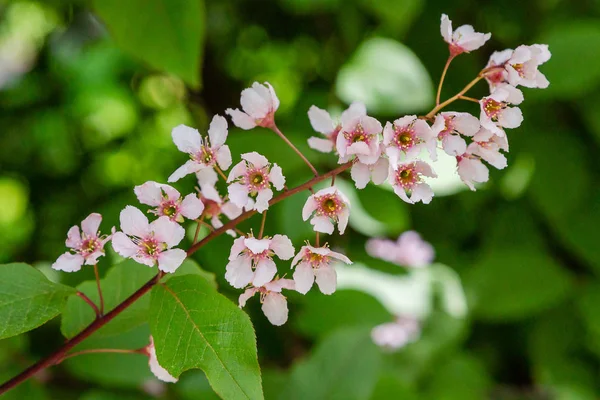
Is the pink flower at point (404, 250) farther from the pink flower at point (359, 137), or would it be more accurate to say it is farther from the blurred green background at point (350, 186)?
the pink flower at point (359, 137)

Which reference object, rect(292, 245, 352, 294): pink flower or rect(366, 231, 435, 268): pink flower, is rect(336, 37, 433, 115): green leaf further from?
rect(292, 245, 352, 294): pink flower

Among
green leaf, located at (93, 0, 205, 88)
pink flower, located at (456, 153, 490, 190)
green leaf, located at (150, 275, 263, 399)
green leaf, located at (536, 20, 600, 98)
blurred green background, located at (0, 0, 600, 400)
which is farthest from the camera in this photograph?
green leaf, located at (536, 20, 600, 98)

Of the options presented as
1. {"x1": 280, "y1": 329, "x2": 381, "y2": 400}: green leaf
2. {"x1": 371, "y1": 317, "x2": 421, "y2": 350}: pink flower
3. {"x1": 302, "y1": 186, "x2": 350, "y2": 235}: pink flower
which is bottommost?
{"x1": 371, "y1": 317, "x2": 421, "y2": 350}: pink flower

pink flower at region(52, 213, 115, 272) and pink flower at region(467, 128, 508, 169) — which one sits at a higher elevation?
pink flower at region(467, 128, 508, 169)

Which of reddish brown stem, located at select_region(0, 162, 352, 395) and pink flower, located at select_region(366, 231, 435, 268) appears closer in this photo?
reddish brown stem, located at select_region(0, 162, 352, 395)

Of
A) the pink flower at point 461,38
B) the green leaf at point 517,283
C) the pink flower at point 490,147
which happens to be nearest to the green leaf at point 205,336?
the pink flower at point 490,147

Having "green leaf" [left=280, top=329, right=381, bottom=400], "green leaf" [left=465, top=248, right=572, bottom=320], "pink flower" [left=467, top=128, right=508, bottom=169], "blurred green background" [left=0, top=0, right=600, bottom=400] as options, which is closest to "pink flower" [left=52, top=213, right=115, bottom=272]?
"pink flower" [left=467, top=128, right=508, bottom=169]

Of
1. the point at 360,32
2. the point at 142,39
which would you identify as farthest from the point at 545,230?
the point at 142,39
